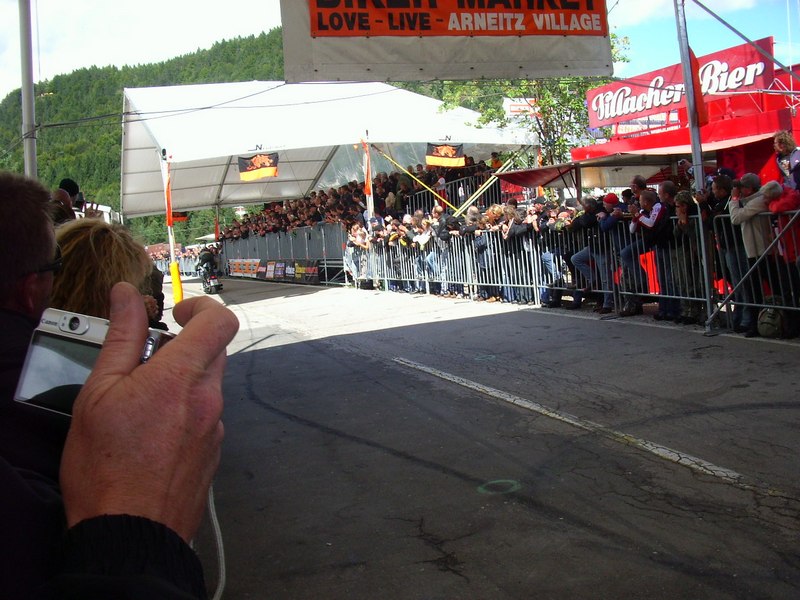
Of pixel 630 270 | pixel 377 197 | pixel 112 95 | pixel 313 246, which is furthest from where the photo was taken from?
pixel 112 95

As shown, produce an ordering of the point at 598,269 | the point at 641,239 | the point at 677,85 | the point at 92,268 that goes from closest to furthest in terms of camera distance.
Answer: the point at 92,268, the point at 641,239, the point at 598,269, the point at 677,85

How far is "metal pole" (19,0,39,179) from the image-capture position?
13.6m

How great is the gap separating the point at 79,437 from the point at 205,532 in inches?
144

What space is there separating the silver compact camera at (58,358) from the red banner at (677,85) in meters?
16.6

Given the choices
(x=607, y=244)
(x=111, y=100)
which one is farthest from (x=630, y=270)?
(x=111, y=100)

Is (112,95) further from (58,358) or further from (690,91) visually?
(58,358)

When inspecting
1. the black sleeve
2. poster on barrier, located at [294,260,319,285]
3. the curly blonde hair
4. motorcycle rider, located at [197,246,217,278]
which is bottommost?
the black sleeve

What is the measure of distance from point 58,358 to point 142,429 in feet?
0.87

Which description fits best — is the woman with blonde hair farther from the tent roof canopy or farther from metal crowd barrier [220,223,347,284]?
metal crowd barrier [220,223,347,284]

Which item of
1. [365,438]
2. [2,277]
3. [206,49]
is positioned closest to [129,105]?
[365,438]

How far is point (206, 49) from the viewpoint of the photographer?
357ft

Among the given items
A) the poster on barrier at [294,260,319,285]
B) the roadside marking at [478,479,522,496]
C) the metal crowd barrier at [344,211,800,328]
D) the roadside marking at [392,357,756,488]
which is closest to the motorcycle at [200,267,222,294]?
the poster on barrier at [294,260,319,285]

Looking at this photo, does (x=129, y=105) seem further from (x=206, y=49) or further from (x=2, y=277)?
(x=206, y=49)

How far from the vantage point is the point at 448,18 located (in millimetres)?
10766
